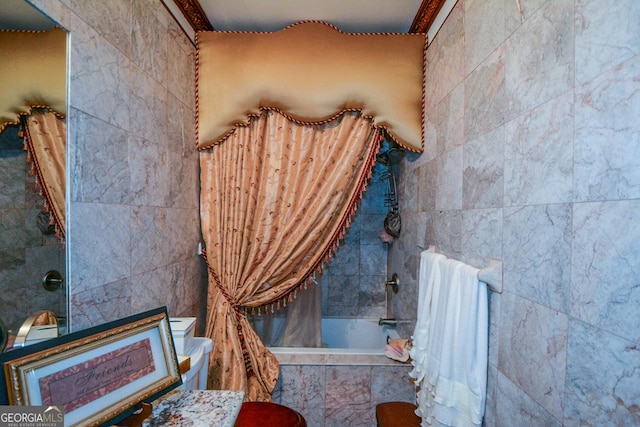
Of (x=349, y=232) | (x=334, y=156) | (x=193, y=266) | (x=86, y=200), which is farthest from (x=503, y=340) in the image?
(x=349, y=232)

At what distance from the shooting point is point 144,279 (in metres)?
1.43

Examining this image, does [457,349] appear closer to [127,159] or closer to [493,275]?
[493,275]

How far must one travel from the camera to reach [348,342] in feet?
10.1

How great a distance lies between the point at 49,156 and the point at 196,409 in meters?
0.87

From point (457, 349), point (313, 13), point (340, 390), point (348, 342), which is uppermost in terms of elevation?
point (313, 13)

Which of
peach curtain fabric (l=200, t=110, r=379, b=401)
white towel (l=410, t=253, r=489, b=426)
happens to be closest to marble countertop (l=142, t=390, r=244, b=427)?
white towel (l=410, t=253, r=489, b=426)

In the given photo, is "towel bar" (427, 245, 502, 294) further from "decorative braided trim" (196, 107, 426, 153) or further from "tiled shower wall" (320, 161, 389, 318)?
"tiled shower wall" (320, 161, 389, 318)

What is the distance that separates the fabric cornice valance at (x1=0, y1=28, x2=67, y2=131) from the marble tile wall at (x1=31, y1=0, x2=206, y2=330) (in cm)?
5

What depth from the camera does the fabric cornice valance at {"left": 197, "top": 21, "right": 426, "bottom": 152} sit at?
199 cm

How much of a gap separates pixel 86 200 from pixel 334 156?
1.39m

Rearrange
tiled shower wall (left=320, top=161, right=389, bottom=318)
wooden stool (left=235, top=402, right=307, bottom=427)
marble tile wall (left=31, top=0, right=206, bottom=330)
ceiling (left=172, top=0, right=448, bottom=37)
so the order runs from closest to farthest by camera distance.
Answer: marble tile wall (left=31, top=0, right=206, bottom=330) → wooden stool (left=235, top=402, right=307, bottom=427) → ceiling (left=172, top=0, right=448, bottom=37) → tiled shower wall (left=320, top=161, right=389, bottom=318)

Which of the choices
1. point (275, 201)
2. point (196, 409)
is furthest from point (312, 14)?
point (196, 409)

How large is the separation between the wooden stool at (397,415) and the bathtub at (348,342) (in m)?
0.31

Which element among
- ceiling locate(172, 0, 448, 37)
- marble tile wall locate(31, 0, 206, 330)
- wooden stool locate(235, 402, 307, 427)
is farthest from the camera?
ceiling locate(172, 0, 448, 37)
